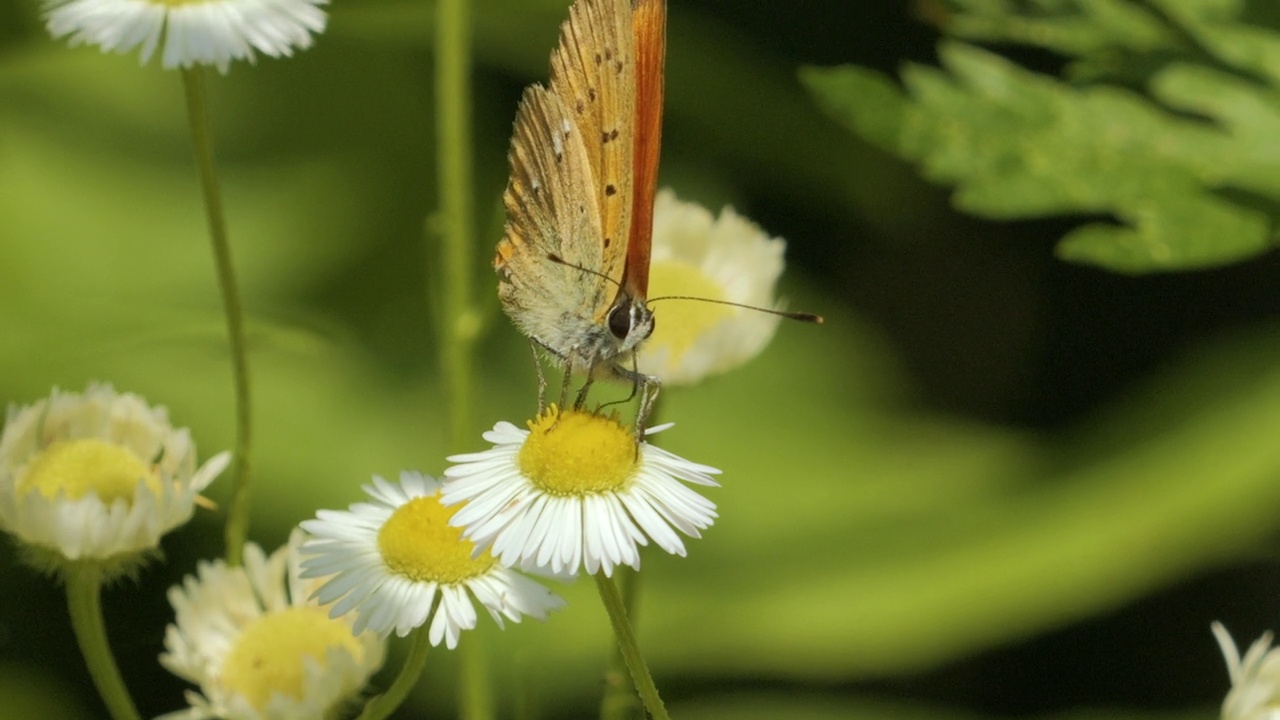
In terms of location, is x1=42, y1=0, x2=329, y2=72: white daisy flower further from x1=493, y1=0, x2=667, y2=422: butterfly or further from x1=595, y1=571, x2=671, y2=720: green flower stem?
x1=595, y1=571, x2=671, y2=720: green flower stem

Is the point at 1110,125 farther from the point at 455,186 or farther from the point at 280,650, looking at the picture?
the point at 280,650

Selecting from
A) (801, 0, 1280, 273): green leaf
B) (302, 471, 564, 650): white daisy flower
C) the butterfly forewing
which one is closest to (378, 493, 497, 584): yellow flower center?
(302, 471, 564, 650): white daisy flower

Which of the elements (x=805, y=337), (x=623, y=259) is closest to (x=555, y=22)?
(x=805, y=337)

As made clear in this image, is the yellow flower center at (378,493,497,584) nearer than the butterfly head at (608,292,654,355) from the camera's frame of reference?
Yes

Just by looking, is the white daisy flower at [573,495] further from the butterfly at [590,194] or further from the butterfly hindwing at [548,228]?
the butterfly hindwing at [548,228]

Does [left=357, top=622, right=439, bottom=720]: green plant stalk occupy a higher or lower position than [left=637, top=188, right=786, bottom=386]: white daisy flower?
lower

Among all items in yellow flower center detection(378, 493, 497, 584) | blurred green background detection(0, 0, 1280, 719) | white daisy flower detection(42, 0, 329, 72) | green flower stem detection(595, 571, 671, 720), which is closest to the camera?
green flower stem detection(595, 571, 671, 720)

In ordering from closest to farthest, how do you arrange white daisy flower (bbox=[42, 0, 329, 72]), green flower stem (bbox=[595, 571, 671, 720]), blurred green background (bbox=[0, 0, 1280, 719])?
1. green flower stem (bbox=[595, 571, 671, 720])
2. white daisy flower (bbox=[42, 0, 329, 72])
3. blurred green background (bbox=[0, 0, 1280, 719])
